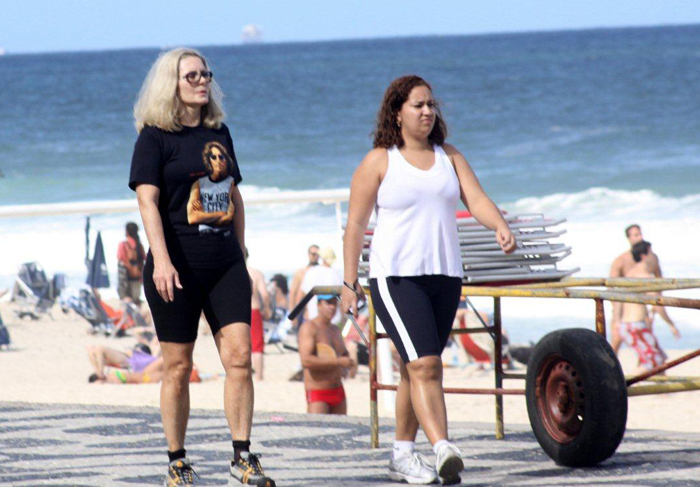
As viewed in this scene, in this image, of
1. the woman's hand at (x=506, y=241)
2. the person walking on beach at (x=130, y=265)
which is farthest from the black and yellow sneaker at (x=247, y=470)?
the person walking on beach at (x=130, y=265)

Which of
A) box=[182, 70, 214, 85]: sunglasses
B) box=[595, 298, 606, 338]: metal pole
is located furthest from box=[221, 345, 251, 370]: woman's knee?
box=[595, 298, 606, 338]: metal pole

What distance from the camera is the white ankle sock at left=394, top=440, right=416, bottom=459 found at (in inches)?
190

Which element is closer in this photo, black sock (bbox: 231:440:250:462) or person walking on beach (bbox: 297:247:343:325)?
black sock (bbox: 231:440:250:462)

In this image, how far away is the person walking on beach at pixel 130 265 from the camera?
32.4ft

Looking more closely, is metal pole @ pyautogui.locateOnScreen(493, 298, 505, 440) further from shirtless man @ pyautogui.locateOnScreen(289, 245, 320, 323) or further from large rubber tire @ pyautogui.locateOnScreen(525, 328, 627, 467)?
shirtless man @ pyautogui.locateOnScreen(289, 245, 320, 323)

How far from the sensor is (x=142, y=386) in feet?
37.3

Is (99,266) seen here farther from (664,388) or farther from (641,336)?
(664,388)

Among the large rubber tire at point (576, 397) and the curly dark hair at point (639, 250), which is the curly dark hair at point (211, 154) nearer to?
the large rubber tire at point (576, 397)

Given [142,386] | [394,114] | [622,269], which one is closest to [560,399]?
[394,114]

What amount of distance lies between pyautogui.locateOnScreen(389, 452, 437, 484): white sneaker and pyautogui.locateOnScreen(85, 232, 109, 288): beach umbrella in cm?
569

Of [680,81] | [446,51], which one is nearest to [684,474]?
[680,81]

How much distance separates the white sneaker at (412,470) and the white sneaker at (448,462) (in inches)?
7.2

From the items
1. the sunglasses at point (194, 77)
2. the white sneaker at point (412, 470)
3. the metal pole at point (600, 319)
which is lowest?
the white sneaker at point (412, 470)

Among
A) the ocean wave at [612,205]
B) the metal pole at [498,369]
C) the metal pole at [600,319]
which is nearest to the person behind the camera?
the metal pole at [600,319]
